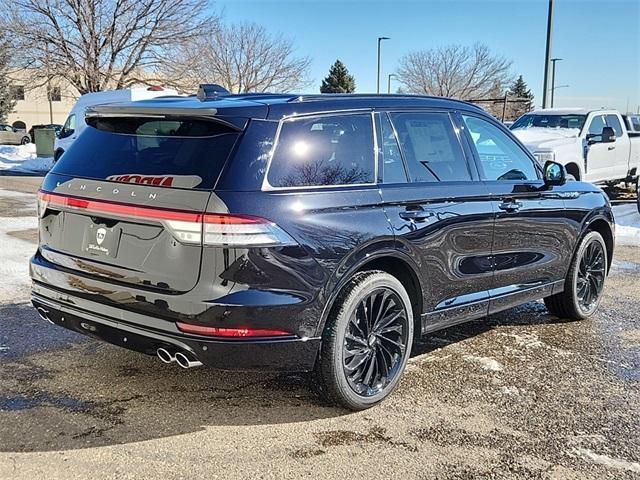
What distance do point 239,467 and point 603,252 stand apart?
4.31m

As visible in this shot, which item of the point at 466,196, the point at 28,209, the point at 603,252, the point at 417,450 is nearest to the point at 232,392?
the point at 417,450

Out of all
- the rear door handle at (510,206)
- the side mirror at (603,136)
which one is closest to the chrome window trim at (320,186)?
the rear door handle at (510,206)

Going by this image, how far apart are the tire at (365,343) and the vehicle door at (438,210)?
0.24m

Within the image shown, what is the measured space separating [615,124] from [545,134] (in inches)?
105

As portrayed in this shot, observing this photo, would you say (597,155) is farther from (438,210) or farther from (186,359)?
(186,359)

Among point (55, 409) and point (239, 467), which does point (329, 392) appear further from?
point (55, 409)

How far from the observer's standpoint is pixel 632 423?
3.77 m

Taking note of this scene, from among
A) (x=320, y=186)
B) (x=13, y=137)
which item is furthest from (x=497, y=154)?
(x=13, y=137)

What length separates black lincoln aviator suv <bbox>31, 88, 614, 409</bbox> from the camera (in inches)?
129

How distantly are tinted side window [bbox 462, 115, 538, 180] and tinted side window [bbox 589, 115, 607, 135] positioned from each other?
967 centimetres

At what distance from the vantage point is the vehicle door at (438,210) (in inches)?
159

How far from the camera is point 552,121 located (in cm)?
1415

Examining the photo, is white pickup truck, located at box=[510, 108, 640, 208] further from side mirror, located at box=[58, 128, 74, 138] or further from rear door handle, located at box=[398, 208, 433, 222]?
side mirror, located at box=[58, 128, 74, 138]

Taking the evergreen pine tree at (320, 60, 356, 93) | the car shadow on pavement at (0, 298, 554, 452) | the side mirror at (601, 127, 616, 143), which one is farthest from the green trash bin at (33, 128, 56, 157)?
the evergreen pine tree at (320, 60, 356, 93)
